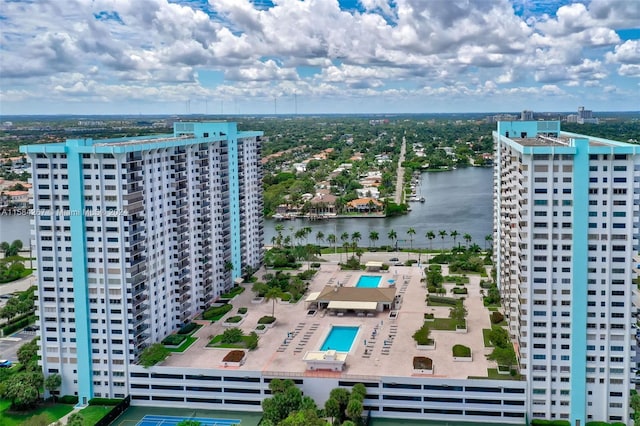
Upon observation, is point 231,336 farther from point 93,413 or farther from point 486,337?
point 486,337

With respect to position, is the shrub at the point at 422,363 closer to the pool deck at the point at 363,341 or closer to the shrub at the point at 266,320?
the pool deck at the point at 363,341

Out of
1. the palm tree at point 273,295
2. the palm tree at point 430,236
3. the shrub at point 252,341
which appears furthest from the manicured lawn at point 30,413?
the palm tree at point 430,236

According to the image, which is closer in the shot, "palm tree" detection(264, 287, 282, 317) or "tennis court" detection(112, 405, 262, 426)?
"tennis court" detection(112, 405, 262, 426)

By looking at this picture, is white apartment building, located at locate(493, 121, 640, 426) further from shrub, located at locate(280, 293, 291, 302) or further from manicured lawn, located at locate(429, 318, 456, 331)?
shrub, located at locate(280, 293, 291, 302)

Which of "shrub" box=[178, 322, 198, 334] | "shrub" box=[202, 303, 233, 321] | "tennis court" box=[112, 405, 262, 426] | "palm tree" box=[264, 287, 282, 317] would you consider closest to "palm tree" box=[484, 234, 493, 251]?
"palm tree" box=[264, 287, 282, 317]

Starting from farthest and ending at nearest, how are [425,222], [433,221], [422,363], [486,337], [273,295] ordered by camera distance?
[433,221]
[425,222]
[273,295]
[486,337]
[422,363]

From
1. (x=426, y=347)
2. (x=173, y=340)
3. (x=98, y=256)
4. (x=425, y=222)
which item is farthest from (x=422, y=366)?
(x=425, y=222)
